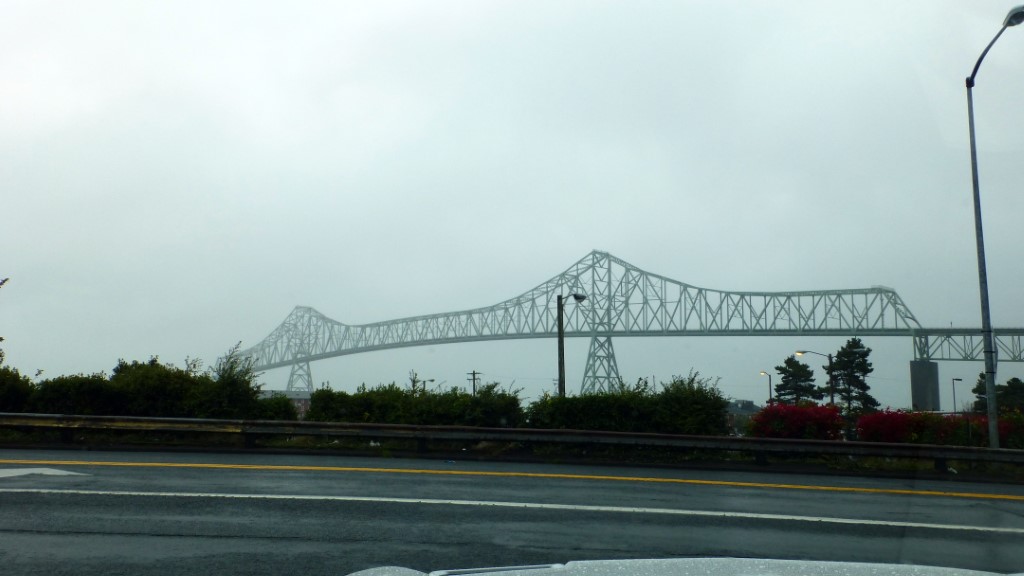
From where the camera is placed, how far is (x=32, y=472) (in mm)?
11438

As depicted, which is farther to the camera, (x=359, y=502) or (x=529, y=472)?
(x=529, y=472)

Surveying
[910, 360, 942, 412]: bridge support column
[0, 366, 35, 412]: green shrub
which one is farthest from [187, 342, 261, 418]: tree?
[910, 360, 942, 412]: bridge support column

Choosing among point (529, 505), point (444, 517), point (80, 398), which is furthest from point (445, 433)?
point (80, 398)

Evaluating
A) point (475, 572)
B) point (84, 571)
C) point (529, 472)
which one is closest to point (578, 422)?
point (529, 472)

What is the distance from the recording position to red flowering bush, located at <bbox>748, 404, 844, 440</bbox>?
17.2m

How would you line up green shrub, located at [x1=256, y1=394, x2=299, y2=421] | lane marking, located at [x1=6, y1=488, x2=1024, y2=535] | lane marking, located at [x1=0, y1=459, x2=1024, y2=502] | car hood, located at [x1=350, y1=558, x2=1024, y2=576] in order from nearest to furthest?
car hood, located at [x1=350, y1=558, x2=1024, y2=576] < lane marking, located at [x1=6, y1=488, x2=1024, y2=535] < lane marking, located at [x1=0, y1=459, x2=1024, y2=502] < green shrub, located at [x1=256, y1=394, x2=299, y2=421]

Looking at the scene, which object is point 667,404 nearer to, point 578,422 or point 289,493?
point 578,422

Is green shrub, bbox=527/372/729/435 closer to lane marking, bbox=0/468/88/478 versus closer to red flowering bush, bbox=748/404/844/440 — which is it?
red flowering bush, bbox=748/404/844/440

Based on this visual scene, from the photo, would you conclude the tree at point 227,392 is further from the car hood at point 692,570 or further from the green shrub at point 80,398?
the car hood at point 692,570

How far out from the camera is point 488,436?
15.2m

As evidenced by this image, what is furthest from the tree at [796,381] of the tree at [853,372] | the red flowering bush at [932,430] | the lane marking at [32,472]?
the lane marking at [32,472]

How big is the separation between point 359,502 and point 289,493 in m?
1.12

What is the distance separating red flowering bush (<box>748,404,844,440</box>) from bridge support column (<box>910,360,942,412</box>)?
15.0 m

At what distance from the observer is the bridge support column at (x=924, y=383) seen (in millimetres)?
Answer: 30688
